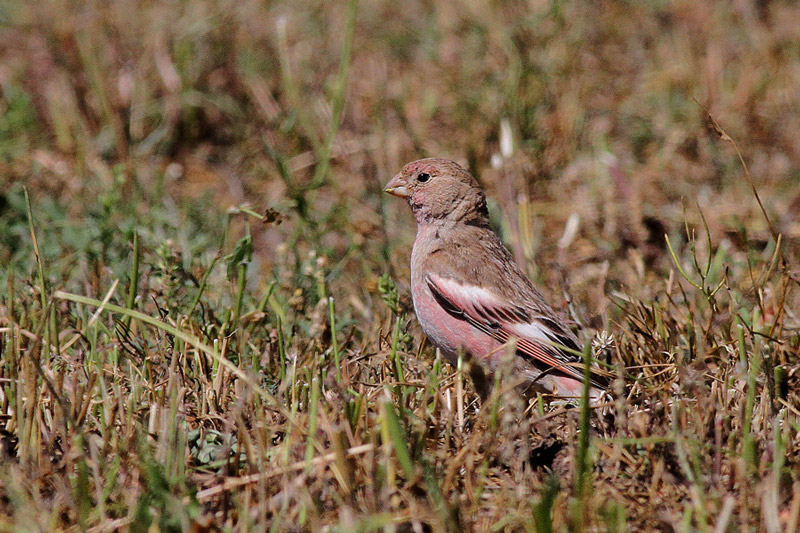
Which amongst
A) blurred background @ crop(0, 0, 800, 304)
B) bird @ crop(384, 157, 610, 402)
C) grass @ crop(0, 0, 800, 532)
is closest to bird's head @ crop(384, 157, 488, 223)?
bird @ crop(384, 157, 610, 402)

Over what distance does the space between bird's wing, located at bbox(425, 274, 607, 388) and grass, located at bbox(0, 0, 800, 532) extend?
187mm

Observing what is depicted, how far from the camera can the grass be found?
8.15ft

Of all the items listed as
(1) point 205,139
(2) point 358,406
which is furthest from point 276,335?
(1) point 205,139

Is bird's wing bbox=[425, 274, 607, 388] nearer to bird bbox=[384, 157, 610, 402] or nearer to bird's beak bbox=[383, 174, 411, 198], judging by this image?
bird bbox=[384, 157, 610, 402]

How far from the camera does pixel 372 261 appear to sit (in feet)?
14.5

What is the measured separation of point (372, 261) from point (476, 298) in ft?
3.23

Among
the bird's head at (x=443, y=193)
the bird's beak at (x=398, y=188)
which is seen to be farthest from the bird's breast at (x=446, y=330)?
the bird's beak at (x=398, y=188)

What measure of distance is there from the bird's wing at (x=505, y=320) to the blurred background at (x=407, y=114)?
3.49 feet

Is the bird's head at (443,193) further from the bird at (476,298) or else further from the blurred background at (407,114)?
the blurred background at (407,114)

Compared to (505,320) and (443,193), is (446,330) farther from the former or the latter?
(443,193)

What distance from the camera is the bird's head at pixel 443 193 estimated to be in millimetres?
3908

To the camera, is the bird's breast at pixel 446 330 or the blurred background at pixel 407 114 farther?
the blurred background at pixel 407 114

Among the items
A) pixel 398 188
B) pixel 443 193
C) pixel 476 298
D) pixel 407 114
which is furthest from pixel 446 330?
pixel 407 114

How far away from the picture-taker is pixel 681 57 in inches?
232
